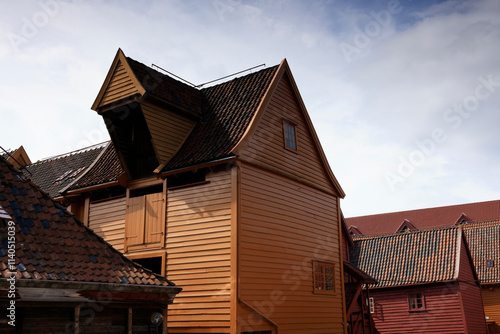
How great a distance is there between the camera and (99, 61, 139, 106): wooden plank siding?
17.5 meters

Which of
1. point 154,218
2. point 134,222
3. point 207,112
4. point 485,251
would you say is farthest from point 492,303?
point 134,222

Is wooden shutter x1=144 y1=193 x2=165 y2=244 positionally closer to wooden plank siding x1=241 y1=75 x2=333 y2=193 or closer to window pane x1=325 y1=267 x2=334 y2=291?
wooden plank siding x1=241 y1=75 x2=333 y2=193

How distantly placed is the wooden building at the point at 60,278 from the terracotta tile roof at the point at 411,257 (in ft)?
72.3

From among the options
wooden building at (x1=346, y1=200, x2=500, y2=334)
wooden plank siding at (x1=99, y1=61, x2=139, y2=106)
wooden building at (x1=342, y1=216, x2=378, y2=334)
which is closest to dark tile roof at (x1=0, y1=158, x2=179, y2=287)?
wooden plank siding at (x1=99, y1=61, x2=139, y2=106)

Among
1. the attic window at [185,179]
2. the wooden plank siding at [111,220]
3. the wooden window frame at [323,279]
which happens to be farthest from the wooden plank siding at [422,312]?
the wooden plank siding at [111,220]

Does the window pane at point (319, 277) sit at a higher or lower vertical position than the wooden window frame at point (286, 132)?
lower

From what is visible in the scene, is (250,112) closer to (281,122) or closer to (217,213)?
(281,122)

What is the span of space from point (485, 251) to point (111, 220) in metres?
29.6

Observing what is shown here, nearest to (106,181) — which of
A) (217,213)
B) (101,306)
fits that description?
(217,213)

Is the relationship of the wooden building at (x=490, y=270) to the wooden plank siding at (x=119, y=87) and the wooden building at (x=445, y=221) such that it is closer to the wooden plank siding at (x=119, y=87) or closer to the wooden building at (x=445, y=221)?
the wooden building at (x=445, y=221)

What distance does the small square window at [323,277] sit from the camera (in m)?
18.6

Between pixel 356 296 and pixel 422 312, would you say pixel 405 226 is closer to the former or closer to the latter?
pixel 422 312

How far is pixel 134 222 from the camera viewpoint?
17.8 m

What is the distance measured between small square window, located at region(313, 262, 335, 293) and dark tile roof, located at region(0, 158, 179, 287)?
871 cm
